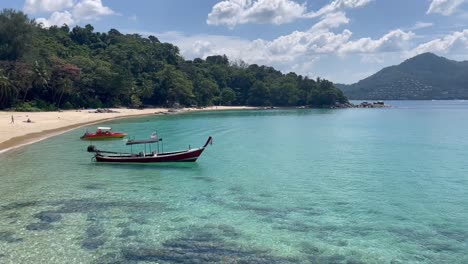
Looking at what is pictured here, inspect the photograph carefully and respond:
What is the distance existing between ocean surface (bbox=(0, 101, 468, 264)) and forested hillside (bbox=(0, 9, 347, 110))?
171 feet

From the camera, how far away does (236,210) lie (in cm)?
1839

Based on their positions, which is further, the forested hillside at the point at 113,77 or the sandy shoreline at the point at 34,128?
the forested hillside at the point at 113,77

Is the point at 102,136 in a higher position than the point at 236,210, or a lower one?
higher

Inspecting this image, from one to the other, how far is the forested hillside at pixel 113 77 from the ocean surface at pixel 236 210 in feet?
171

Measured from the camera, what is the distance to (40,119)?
62531 millimetres

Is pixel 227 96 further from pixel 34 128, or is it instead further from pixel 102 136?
pixel 102 136

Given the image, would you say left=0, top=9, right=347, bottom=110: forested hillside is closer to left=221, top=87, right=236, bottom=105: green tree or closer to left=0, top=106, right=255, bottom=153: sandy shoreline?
left=221, top=87, right=236, bottom=105: green tree

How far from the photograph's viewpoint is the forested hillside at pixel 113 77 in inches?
3211

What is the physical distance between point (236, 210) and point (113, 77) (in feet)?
290

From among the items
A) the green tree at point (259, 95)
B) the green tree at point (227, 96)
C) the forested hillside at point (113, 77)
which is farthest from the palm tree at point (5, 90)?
the green tree at point (259, 95)

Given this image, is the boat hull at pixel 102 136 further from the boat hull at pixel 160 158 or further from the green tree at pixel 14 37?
the green tree at pixel 14 37

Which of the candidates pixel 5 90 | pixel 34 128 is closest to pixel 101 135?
pixel 34 128

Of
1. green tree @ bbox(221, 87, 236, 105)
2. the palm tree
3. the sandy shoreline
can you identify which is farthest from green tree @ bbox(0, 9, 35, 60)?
green tree @ bbox(221, 87, 236, 105)

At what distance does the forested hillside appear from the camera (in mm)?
81562
